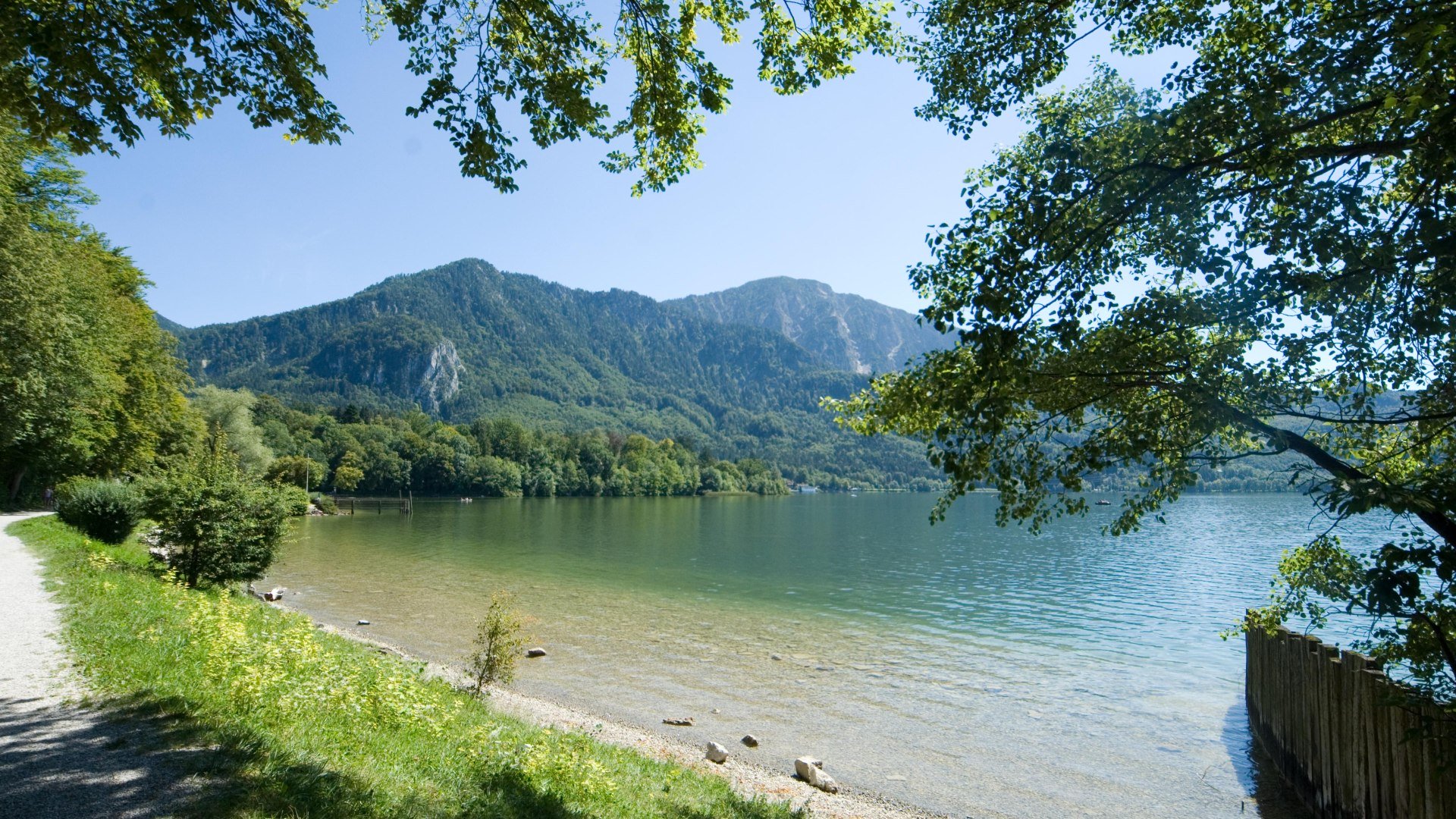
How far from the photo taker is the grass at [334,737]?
6250mm

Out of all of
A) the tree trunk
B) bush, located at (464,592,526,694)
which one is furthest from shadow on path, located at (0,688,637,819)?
the tree trunk

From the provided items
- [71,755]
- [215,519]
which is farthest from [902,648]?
[71,755]

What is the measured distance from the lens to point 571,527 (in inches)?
2699

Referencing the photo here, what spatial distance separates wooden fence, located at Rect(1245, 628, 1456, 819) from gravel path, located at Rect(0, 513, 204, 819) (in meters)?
9.17

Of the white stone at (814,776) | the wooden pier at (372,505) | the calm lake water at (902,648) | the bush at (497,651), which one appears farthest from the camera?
the wooden pier at (372,505)

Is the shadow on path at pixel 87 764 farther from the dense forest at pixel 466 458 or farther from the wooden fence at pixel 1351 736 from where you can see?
the dense forest at pixel 466 458

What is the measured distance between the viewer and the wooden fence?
23.3 feet

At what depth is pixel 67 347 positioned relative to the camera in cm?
2900

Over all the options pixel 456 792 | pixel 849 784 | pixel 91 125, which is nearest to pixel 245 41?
pixel 91 125

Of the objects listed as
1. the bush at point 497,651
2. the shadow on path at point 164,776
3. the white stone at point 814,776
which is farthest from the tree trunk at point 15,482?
the white stone at point 814,776

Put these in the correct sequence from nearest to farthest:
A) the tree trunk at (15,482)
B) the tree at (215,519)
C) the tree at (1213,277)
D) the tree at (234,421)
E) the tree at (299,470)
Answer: the tree at (1213,277)
the tree at (215,519)
the tree trunk at (15,482)
the tree at (234,421)
the tree at (299,470)

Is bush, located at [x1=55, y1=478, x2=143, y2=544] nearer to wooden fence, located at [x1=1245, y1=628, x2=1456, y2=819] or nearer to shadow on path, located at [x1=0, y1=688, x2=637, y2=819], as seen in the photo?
shadow on path, located at [x1=0, y1=688, x2=637, y2=819]

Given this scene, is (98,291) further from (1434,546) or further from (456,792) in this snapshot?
(1434,546)

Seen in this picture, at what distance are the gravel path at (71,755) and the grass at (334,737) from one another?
20 cm
